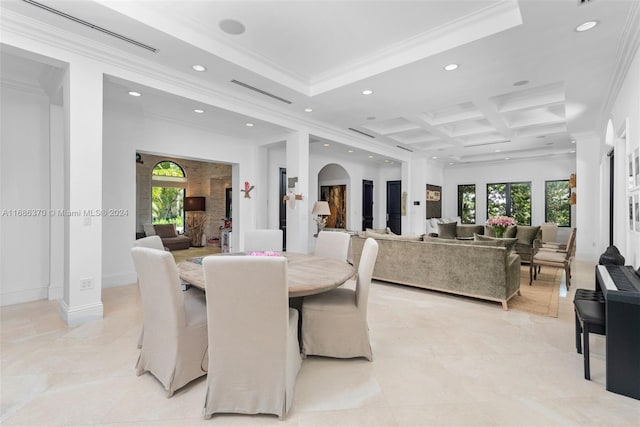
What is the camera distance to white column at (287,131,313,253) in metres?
5.67

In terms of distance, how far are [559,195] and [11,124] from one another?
1266 cm

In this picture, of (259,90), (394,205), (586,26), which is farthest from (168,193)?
(586,26)

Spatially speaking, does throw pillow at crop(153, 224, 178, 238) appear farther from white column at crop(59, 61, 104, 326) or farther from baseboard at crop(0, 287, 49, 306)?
white column at crop(59, 61, 104, 326)

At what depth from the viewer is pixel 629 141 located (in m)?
3.14

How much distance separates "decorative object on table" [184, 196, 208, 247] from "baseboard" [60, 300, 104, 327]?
6.80 meters

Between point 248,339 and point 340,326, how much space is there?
35.3 inches

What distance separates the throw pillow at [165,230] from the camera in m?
8.77

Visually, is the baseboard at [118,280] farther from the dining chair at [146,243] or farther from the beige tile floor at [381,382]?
the dining chair at [146,243]

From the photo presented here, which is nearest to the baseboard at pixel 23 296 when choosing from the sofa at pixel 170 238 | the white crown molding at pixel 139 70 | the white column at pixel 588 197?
the white crown molding at pixel 139 70

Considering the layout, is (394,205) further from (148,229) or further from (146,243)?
(146,243)

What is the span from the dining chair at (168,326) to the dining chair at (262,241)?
1.79 m

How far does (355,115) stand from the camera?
5535mm

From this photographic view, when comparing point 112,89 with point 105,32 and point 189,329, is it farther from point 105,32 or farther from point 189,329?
point 189,329

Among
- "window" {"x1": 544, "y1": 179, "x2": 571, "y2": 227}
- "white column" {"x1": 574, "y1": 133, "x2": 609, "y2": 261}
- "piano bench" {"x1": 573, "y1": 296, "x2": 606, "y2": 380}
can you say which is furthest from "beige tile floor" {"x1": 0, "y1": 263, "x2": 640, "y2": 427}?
"window" {"x1": 544, "y1": 179, "x2": 571, "y2": 227}
